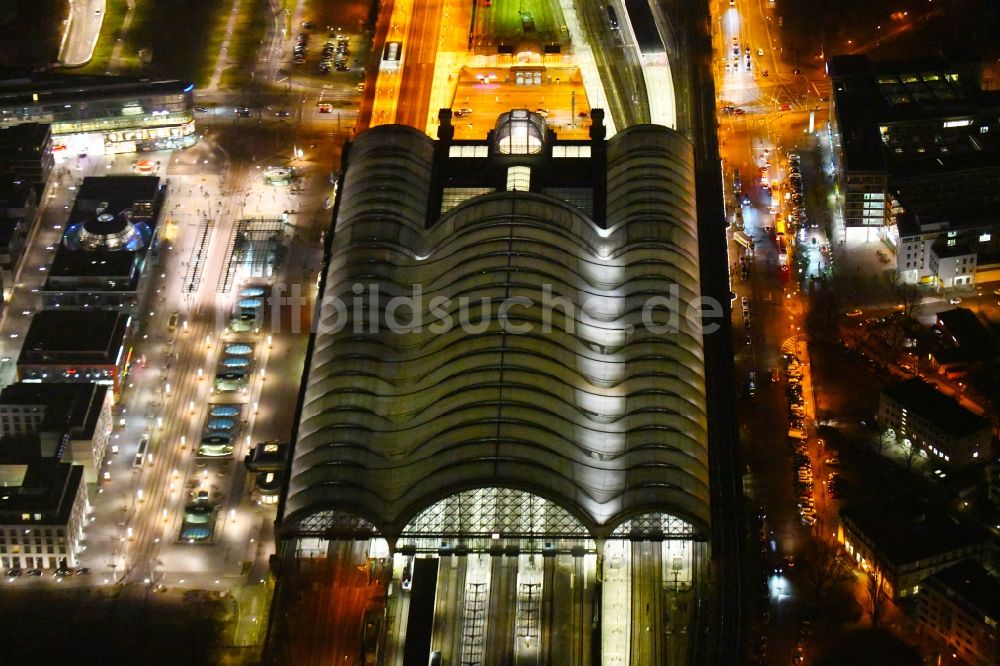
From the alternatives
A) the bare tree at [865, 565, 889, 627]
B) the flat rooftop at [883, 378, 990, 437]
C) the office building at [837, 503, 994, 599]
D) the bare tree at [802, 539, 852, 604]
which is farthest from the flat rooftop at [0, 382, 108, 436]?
the flat rooftop at [883, 378, 990, 437]

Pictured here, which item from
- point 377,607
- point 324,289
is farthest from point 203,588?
point 324,289

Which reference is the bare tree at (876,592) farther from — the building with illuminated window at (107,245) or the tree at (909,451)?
the building with illuminated window at (107,245)

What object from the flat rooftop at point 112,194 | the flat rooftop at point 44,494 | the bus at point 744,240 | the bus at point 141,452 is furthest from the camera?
the flat rooftop at point 112,194

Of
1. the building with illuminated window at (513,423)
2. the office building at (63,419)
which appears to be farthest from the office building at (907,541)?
the office building at (63,419)

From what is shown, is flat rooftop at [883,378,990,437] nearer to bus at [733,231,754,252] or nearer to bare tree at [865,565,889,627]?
bare tree at [865,565,889,627]

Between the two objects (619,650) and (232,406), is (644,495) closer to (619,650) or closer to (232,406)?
Answer: (619,650)
